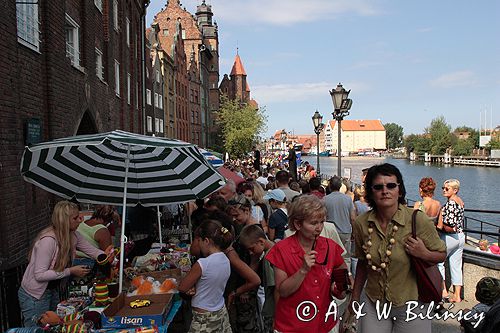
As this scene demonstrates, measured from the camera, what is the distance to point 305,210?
3.50 meters

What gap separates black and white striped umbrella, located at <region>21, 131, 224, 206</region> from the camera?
594 cm

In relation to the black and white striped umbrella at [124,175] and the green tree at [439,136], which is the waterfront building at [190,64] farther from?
the green tree at [439,136]

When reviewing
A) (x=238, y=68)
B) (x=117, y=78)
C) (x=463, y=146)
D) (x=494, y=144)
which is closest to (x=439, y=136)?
(x=463, y=146)

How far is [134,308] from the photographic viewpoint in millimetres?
4129

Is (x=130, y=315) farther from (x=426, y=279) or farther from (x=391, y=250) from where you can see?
(x=426, y=279)

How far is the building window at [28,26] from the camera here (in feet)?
26.9

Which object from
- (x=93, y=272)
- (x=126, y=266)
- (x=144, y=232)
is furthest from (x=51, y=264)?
(x=144, y=232)

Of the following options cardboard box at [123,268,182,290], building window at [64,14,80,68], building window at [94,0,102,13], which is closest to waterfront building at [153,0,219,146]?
building window at [94,0,102,13]

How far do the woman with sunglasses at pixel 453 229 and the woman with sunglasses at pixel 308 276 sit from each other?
382 centimetres

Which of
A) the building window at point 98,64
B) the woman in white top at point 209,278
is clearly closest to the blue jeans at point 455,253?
the woman in white top at point 209,278

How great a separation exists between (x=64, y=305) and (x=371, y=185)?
3143mm

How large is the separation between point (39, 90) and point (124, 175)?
375cm

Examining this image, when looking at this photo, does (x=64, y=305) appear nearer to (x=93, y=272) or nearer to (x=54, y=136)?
(x=93, y=272)

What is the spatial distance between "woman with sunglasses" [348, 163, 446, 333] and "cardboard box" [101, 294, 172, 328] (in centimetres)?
175
